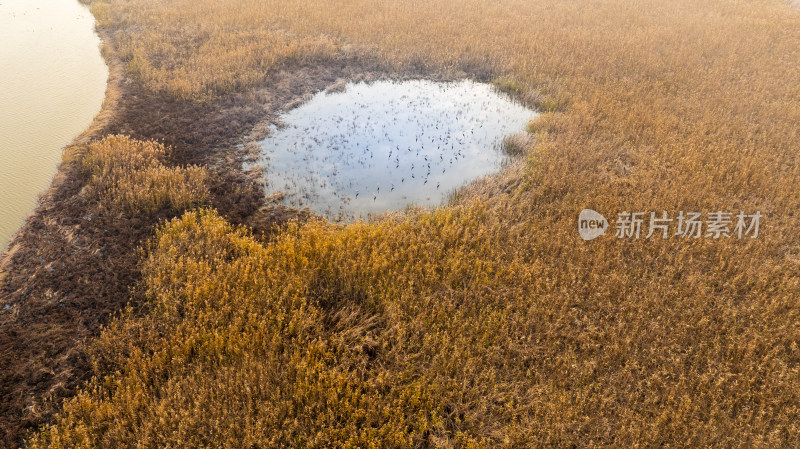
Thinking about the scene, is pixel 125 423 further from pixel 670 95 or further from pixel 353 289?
pixel 670 95

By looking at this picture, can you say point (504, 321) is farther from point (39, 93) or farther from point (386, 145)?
point (39, 93)

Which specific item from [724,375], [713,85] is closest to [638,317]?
[724,375]

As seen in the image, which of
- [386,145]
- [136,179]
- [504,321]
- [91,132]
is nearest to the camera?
[504,321]

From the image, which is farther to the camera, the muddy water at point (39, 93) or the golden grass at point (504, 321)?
the muddy water at point (39, 93)

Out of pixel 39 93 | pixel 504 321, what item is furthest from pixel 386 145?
pixel 39 93

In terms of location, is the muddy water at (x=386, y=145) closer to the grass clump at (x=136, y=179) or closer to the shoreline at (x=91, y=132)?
the grass clump at (x=136, y=179)

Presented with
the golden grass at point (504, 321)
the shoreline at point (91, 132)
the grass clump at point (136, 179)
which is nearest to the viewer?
the golden grass at point (504, 321)

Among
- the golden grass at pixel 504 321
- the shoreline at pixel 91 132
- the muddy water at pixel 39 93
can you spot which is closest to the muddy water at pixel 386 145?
the golden grass at pixel 504 321
